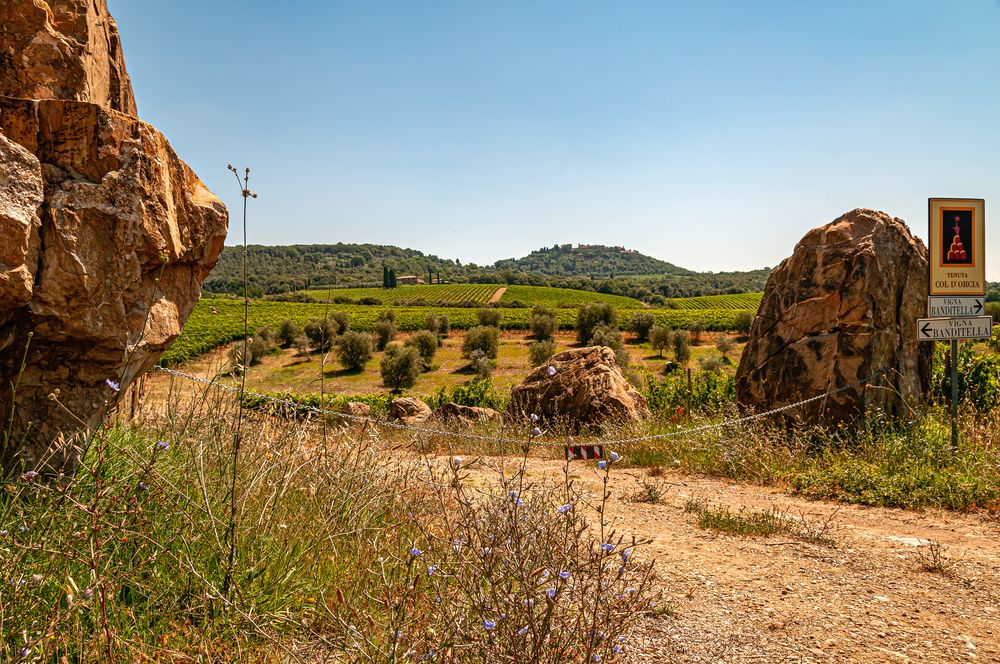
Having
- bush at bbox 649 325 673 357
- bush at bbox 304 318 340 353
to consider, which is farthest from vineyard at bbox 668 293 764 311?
bush at bbox 304 318 340 353

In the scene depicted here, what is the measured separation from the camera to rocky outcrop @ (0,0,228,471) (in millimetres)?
2834

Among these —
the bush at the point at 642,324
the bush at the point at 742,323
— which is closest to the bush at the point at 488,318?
the bush at the point at 642,324

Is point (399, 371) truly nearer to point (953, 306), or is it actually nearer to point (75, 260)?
point (953, 306)

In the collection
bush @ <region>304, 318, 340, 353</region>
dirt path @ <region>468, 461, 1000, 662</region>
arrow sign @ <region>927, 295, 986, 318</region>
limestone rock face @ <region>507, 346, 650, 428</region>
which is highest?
arrow sign @ <region>927, 295, 986, 318</region>

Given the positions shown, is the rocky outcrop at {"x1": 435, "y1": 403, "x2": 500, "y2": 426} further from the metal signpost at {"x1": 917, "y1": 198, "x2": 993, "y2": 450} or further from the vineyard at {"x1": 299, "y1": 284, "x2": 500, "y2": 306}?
the vineyard at {"x1": 299, "y1": 284, "x2": 500, "y2": 306}

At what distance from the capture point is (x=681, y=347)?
52.7 metres

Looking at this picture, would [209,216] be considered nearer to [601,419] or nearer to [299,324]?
[601,419]

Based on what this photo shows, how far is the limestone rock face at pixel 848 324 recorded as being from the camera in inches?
314

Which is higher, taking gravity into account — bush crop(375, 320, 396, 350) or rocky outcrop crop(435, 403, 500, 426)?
bush crop(375, 320, 396, 350)

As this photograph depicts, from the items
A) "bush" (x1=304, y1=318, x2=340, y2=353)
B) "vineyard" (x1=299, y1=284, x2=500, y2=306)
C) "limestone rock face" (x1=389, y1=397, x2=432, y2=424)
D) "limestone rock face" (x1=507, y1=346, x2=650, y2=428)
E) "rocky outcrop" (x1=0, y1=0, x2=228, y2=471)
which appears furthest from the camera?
"vineyard" (x1=299, y1=284, x2=500, y2=306)

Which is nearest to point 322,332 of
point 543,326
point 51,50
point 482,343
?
point 51,50

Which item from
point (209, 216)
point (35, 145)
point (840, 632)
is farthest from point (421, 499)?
point (35, 145)

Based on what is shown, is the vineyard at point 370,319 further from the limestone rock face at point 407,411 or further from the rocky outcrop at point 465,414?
the rocky outcrop at point 465,414

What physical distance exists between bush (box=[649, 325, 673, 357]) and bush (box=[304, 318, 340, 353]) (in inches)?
1134
